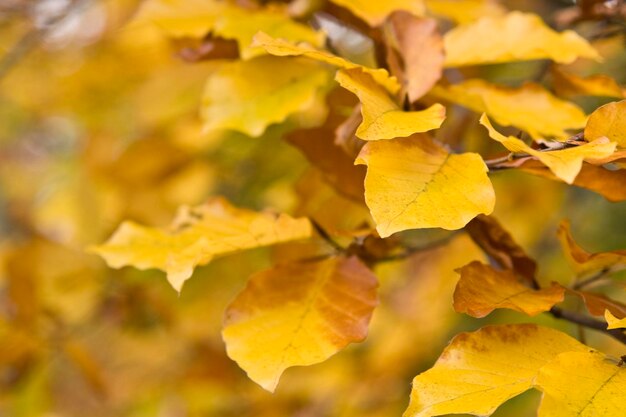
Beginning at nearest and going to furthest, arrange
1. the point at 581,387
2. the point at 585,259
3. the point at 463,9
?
1. the point at 581,387
2. the point at 585,259
3. the point at 463,9

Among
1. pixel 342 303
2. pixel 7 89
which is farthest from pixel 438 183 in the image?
pixel 7 89

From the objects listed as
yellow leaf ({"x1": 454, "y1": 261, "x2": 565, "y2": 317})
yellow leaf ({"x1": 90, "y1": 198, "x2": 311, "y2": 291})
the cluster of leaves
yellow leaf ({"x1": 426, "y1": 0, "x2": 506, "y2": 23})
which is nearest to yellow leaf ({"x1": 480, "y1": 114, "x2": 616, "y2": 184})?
the cluster of leaves

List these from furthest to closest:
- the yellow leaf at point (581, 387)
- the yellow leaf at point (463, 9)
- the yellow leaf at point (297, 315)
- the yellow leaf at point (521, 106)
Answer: the yellow leaf at point (463, 9) < the yellow leaf at point (521, 106) < the yellow leaf at point (297, 315) < the yellow leaf at point (581, 387)

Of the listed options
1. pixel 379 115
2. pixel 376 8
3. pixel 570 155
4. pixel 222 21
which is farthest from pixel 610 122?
pixel 222 21

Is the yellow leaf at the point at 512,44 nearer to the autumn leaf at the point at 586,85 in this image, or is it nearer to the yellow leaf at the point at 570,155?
the autumn leaf at the point at 586,85

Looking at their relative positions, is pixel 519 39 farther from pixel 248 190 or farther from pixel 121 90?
pixel 121 90

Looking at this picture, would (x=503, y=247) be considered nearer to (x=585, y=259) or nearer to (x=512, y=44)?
(x=585, y=259)

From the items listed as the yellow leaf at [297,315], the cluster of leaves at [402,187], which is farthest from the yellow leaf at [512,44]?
the yellow leaf at [297,315]
